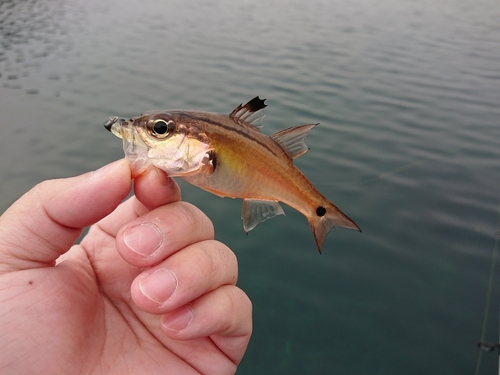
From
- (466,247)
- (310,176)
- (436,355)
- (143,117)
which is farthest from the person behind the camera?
(310,176)

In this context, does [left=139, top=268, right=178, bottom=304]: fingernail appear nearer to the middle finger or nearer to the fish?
the middle finger

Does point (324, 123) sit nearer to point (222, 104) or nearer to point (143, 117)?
point (222, 104)

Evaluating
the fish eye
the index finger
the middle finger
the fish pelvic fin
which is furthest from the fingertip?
the fish pelvic fin

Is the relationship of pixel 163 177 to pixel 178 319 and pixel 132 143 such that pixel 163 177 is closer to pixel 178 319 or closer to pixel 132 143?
pixel 132 143

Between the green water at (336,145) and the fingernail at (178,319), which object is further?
the green water at (336,145)

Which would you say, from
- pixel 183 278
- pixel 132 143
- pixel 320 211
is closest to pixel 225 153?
pixel 132 143

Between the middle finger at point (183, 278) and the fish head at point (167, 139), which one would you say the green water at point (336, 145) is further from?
the fish head at point (167, 139)

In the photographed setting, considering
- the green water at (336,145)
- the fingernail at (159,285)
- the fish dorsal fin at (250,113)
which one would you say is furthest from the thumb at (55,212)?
the green water at (336,145)

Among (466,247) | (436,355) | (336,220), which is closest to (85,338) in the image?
(336,220)
